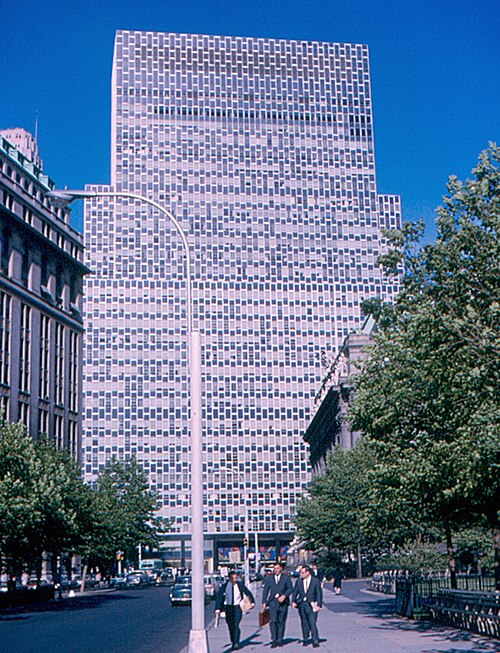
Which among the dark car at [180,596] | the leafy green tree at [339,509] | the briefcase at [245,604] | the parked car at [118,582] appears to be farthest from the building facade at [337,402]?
the briefcase at [245,604]

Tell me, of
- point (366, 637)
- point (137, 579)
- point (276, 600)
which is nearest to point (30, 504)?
point (276, 600)

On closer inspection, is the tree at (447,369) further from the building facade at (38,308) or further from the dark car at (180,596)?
the building facade at (38,308)

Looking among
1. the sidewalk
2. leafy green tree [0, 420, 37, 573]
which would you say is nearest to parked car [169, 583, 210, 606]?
leafy green tree [0, 420, 37, 573]

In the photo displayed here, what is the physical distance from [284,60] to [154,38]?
25.1 metres

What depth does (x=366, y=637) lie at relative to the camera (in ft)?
72.6

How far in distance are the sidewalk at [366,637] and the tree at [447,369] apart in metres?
3.45

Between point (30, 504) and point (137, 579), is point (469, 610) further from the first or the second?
point (137, 579)

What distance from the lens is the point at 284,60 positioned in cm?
16375

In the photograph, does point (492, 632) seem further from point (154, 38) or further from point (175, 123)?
point (154, 38)

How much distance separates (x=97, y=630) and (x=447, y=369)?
1763 centimetres

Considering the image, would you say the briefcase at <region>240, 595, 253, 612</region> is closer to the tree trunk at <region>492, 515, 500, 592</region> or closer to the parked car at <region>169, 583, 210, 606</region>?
the tree trunk at <region>492, 515, 500, 592</region>

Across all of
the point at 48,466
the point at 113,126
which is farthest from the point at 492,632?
the point at 113,126

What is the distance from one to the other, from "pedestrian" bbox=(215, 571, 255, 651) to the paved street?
1.61 feet

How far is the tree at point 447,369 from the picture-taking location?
17734 mm
